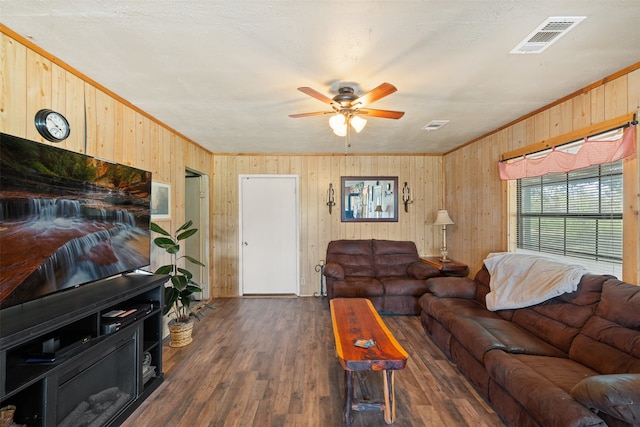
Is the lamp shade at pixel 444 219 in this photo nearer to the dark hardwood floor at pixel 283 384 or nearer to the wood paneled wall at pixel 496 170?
the wood paneled wall at pixel 496 170

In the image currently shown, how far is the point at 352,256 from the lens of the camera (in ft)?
14.7

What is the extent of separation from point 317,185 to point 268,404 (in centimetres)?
340

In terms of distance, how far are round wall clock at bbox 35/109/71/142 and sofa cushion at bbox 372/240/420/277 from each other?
388 centimetres

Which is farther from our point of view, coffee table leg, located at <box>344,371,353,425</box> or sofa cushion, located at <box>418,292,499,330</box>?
sofa cushion, located at <box>418,292,499,330</box>

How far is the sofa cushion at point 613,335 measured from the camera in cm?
160

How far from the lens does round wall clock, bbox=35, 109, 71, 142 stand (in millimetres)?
1742

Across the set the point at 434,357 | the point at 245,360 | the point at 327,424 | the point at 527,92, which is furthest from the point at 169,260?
the point at 527,92

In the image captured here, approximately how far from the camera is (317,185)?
486cm

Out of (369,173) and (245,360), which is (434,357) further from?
(369,173)

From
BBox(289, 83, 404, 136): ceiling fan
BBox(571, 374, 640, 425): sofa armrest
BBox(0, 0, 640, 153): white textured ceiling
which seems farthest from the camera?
BBox(289, 83, 404, 136): ceiling fan

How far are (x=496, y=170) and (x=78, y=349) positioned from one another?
4248 millimetres

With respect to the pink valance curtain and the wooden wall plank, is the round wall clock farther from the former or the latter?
the pink valance curtain

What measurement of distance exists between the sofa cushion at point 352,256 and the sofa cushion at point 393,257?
0.11m

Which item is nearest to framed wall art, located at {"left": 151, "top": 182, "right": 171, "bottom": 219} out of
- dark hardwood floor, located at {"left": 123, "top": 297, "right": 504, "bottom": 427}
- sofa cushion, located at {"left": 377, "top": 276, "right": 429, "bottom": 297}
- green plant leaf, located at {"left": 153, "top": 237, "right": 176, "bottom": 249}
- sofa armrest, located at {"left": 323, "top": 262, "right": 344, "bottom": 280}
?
green plant leaf, located at {"left": 153, "top": 237, "right": 176, "bottom": 249}
